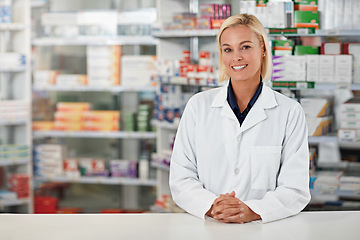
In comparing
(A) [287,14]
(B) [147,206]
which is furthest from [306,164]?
(B) [147,206]

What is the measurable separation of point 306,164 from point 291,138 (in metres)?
0.13

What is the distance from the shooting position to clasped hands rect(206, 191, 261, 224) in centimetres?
202

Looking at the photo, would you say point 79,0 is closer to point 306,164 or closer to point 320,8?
point 320,8

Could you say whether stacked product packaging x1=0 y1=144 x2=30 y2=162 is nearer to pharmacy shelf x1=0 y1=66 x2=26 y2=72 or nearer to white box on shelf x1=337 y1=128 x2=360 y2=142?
pharmacy shelf x1=0 y1=66 x2=26 y2=72

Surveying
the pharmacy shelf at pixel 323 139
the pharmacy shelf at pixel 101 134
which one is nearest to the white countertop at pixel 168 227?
the pharmacy shelf at pixel 323 139

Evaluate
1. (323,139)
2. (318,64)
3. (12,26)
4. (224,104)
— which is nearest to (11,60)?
(12,26)

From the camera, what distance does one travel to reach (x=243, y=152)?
2332mm

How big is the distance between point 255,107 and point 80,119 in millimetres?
3954

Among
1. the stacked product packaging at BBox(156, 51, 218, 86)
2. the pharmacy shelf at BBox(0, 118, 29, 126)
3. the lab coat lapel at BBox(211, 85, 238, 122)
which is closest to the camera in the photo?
the lab coat lapel at BBox(211, 85, 238, 122)

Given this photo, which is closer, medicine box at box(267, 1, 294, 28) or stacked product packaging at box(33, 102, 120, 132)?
medicine box at box(267, 1, 294, 28)

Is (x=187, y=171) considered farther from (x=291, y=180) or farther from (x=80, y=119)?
(x=80, y=119)

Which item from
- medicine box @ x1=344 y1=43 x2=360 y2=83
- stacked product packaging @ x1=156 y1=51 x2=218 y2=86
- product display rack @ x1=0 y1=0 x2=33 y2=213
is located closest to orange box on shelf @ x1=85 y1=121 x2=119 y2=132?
product display rack @ x1=0 y1=0 x2=33 y2=213

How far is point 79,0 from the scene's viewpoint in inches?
263

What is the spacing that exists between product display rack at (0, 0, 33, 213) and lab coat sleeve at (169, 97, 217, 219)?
3790 millimetres
